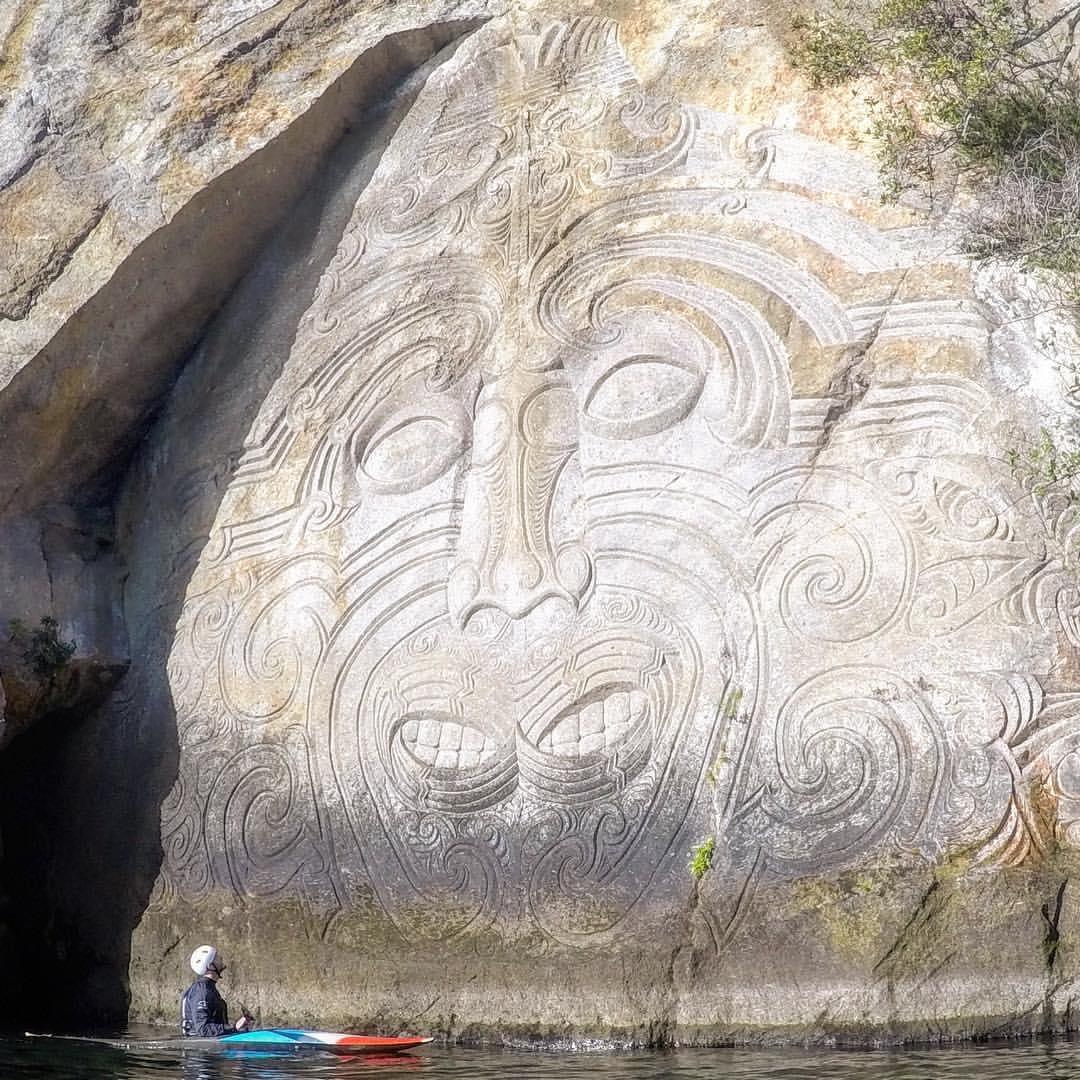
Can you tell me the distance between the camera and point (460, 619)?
8836mm

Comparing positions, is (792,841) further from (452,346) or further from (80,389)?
(80,389)

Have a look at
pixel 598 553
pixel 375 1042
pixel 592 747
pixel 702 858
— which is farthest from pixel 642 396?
pixel 375 1042

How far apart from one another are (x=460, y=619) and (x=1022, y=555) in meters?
2.85

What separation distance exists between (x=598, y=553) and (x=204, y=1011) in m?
2.93

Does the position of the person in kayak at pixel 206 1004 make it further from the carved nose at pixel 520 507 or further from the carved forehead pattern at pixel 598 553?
the carved nose at pixel 520 507

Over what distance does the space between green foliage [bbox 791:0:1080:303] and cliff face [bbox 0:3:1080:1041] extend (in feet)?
0.86

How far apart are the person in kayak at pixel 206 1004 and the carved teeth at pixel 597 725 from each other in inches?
75.6

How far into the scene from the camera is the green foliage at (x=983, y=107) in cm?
833

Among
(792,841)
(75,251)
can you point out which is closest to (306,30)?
(75,251)

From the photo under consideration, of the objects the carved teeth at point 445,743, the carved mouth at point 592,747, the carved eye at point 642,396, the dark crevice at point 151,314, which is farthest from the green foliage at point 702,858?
the dark crevice at point 151,314

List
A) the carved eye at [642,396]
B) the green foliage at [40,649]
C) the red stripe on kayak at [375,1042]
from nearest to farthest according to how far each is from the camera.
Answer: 1. the red stripe on kayak at [375,1042]
2. the carved eye at [642,396]
3. the green foliage at [40,649]

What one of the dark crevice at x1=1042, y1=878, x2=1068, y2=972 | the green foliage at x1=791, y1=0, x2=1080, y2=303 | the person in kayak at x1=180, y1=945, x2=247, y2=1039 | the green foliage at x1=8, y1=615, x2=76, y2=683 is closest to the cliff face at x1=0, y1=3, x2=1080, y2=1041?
the dark crevice at x1=1042, y1=878, x2=1068, y2=972

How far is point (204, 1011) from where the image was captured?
8.07 meters

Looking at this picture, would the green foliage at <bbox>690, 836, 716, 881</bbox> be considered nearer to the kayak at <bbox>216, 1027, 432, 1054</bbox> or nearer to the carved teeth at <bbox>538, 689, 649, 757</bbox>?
the carved teeth at <bbox>538, 689, 649, 757</bbox>
